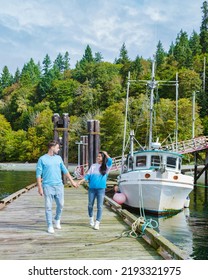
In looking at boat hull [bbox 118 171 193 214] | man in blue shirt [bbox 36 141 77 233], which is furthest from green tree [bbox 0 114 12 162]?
man in blue shirt [bbox 36 141 77 233]

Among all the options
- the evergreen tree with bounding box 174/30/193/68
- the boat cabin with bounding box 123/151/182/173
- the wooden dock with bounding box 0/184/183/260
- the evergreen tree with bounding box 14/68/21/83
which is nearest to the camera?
the wooden dock with bounding box 0/184/183/260

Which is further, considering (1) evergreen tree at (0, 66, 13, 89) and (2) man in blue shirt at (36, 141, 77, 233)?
(1) evergreen tree at (0, 66, 13, 89)

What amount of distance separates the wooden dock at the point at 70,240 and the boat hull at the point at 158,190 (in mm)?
5829

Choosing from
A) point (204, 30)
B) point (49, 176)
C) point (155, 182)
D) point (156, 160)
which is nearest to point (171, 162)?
point (156, 160)

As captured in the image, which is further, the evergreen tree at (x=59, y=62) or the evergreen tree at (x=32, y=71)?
the evergreen tree at (x=59, y=62)

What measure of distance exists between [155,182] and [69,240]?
32.0 ft

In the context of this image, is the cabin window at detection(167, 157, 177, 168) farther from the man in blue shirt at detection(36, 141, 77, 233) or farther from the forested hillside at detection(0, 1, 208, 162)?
the forested hillside at detection(0, 1, 208, 162)

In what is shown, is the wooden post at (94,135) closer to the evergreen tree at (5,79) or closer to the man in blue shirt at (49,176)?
the man in blue shirt at (49,176)

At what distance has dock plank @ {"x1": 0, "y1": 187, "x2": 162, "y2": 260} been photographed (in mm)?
6801

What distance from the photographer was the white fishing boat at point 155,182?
56.9ft

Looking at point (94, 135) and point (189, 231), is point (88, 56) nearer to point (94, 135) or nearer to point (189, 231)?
point (94, 135)

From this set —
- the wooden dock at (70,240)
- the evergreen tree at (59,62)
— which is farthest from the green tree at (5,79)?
the wooden dock at (70,240)

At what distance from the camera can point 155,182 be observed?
1723cm
